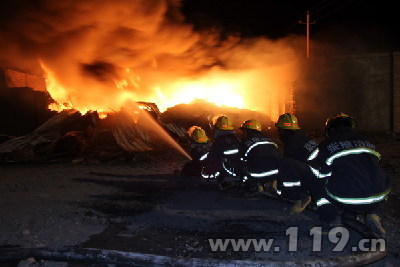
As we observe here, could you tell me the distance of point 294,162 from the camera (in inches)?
177

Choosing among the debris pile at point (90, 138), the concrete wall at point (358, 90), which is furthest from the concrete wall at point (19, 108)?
the concrete wall at point (358, 90)

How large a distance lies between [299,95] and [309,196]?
43.0 ft

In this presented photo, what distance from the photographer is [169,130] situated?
1241cm

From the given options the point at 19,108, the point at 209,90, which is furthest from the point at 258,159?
the point at 209,90

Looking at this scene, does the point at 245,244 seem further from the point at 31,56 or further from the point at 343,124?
the point at 31,56

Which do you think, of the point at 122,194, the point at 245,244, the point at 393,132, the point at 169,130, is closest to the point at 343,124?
the point at 245,244

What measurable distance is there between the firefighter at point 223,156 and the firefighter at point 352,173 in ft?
8.16

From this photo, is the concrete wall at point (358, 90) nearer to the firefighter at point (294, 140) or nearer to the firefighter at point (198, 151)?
the firefighter at point (198, 151)

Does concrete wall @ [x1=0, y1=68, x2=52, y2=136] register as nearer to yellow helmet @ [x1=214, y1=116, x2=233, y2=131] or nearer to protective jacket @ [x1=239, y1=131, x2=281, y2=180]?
yellow helmet @ [x1=214, y1=116, x2=233, y2=131]

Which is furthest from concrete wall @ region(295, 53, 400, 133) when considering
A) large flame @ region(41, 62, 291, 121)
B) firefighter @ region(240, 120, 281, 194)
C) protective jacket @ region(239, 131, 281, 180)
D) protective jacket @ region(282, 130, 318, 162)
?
protective jacket @ region(282, 130, 318, 162)

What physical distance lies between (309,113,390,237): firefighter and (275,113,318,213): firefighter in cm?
75

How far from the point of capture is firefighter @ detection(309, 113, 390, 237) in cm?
317

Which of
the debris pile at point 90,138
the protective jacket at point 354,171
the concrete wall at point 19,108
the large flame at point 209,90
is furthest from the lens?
the large flame at point 209,90

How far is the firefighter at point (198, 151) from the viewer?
6.80 metres
